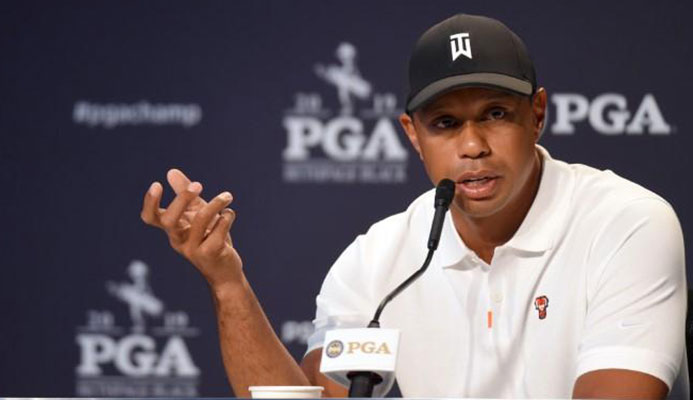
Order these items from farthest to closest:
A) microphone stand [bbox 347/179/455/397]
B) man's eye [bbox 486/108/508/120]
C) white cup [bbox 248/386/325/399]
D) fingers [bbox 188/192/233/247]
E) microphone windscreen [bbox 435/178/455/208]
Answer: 1. man's eye [bbox 486/108/508/120]
2. fingers [bbox 188/192/233/247]
3. microphone windscreen [bbox 435/178/455/208]
4. microphone stand [bbox 347/179/455/397]
5. white cup [bbox 248/386/325/399]

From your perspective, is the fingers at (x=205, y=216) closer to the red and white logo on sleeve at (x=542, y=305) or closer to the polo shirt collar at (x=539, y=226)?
the polo shirt collar at (x=539, y=226)

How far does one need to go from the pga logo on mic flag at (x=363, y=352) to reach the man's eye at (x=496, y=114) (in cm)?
63

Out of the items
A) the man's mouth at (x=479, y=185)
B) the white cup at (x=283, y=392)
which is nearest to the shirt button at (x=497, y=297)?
the man's mouth at (x=479, y=185)

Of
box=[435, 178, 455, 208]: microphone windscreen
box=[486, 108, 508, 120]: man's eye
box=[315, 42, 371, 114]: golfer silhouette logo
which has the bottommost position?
box=[435, 178, 455, 208]: microphone windscreen

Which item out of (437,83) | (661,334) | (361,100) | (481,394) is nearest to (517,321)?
(481,394)

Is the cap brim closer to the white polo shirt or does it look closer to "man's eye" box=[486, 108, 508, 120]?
"man's eye" box=[486, 108, 508, 120]

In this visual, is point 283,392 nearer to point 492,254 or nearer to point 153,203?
point 153,203

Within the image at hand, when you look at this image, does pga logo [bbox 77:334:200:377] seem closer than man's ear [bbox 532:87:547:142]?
No

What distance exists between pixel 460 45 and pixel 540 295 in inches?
17.9

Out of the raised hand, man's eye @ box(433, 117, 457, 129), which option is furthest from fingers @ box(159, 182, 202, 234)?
man's eye @ box(433, 117, 457, 129)

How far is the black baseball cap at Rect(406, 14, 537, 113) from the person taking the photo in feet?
7.14

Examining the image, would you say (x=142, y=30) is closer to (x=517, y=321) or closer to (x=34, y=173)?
(x=34, y=173)

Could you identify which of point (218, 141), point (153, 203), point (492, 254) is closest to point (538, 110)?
point (492, 254)

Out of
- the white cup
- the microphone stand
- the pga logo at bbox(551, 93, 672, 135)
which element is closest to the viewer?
the white cup
